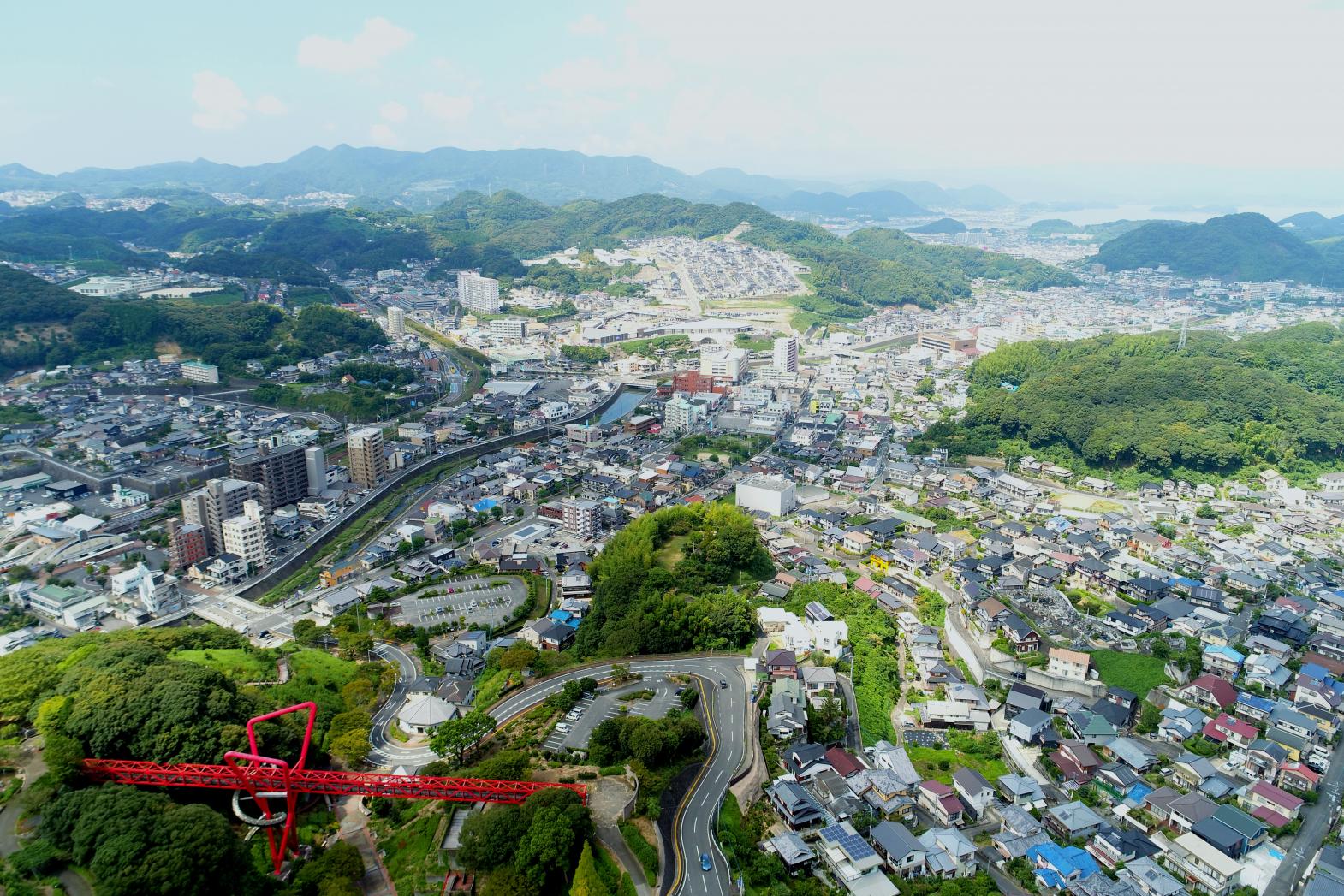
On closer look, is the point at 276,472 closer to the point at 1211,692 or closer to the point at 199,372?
the point at 199,372

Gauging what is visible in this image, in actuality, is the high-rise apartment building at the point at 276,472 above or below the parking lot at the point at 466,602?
above

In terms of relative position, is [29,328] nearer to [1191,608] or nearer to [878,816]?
[878,816]

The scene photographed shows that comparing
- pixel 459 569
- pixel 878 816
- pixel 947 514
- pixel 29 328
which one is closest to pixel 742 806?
pixel 878 816

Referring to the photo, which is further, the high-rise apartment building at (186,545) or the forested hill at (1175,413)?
the forested hill at (1175,413)

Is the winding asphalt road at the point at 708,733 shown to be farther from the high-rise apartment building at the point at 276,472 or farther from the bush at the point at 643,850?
the high-rise apartment building at the point at 276,472

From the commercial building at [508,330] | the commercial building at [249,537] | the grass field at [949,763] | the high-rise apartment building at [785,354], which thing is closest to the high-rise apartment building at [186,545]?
the commercial building at [249,537]

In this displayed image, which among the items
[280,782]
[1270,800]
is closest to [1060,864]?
[1270,800]

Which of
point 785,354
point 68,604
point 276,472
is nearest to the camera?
point 68,604
